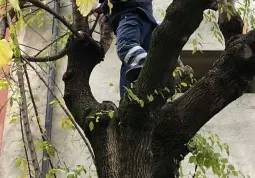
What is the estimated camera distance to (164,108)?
7.45 ft

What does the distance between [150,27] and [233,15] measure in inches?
21.3

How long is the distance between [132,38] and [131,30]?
3.0 inches

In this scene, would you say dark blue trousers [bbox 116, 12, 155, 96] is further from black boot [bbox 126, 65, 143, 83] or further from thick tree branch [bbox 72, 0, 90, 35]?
thick tree branch [bbox 72, 0, 90, 35]

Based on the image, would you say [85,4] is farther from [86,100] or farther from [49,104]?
[49,104]

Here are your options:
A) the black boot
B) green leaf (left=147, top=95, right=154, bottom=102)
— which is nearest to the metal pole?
the black boot

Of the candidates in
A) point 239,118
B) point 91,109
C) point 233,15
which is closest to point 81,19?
point 91,109

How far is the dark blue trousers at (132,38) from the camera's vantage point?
2367 millimetres

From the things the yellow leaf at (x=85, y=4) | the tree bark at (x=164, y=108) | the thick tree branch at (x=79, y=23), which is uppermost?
the thick tree branch at (x=79, y=23)

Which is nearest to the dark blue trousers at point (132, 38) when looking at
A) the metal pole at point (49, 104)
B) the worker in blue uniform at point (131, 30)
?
the worker in blue uniform at point (131, 30)

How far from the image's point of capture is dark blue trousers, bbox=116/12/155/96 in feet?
7.77

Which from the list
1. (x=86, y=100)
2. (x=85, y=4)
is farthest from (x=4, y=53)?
(x=86, y=100)

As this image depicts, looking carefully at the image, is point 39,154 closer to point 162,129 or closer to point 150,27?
point 150,27

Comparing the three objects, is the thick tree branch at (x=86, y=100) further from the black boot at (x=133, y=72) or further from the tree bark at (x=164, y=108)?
the black boot at (x=133, y=72)

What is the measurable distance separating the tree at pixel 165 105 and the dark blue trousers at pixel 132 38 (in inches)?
9.2
